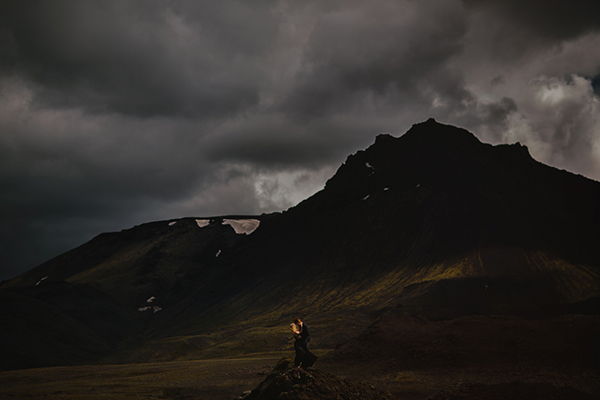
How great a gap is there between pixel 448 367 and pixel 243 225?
163 m

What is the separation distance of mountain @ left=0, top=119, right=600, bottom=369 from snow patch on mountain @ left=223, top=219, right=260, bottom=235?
14.9 metres

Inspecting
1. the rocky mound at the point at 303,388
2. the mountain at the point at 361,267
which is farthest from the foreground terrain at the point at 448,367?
the mountain at the point at 361,267

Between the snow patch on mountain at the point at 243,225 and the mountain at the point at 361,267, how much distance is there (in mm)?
14882

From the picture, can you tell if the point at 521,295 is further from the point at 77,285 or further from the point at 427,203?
the point at 77,285

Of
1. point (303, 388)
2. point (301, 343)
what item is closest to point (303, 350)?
point (301, 343)

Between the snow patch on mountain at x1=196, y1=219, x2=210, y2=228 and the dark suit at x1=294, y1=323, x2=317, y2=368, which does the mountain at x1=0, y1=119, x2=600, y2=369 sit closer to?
the snow patch on mountain at x1=196, y1=219, x2=210, y2=228

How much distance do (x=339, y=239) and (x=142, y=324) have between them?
2421 inches

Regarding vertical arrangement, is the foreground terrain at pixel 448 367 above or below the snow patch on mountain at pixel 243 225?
below

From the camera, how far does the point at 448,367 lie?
35.2 meters

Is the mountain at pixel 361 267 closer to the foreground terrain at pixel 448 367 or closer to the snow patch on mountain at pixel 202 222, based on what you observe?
the snow patch on mountain at pixel 202 222

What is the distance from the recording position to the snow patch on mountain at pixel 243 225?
7461 inches

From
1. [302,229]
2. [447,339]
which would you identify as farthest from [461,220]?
[447,339]

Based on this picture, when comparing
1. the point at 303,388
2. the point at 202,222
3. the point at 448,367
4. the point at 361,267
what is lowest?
the point at 448,367

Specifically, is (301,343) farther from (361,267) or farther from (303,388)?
(361,267)
